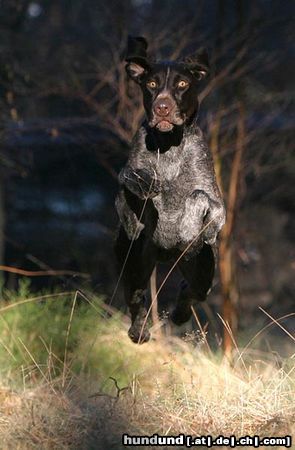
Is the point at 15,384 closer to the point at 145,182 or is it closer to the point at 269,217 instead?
the point at 145,182

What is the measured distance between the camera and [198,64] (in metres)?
4.32

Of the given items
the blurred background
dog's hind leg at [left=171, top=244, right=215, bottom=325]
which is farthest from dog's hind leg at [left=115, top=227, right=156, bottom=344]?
the blurred background

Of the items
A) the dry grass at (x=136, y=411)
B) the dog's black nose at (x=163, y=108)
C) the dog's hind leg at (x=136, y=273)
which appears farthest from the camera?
the dry grass at (x=136, y=411)

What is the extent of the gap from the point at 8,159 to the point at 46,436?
256 inches

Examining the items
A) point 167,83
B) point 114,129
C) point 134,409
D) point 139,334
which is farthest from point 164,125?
point 114,129

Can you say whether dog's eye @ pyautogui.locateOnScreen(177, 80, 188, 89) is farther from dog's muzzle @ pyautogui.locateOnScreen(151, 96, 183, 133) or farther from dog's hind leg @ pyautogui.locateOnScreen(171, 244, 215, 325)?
dog's hind leg @ pyautogui.locateOnScreen(171, 244, 215, 325)

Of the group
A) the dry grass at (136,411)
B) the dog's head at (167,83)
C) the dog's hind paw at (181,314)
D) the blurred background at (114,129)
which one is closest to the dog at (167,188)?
the dog's head at (167,83)

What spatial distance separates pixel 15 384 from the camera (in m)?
6.82

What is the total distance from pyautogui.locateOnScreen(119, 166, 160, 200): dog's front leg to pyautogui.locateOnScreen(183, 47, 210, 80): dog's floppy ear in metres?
0.48

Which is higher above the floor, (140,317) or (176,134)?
(176,134)

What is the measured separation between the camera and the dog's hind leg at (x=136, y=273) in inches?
182

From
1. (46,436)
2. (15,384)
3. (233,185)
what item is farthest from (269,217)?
(46,436)

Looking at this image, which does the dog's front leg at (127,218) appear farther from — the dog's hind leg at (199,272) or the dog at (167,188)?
the dog's hind leg at (199,272)

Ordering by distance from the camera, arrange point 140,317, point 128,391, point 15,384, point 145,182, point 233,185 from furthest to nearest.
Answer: point 233,185 < point 15,384 < point 128,391 < point 140,317 < point 145,182
